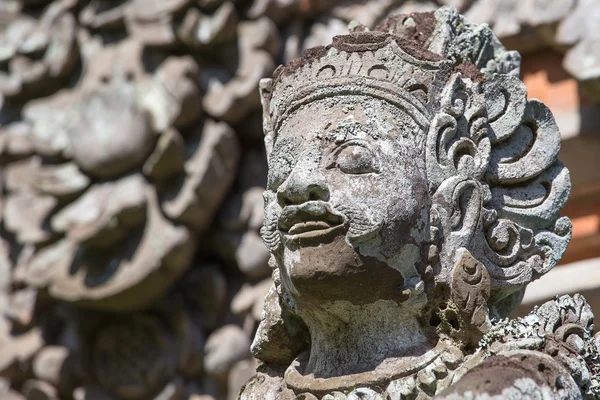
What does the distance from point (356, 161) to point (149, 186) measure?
8.98ft

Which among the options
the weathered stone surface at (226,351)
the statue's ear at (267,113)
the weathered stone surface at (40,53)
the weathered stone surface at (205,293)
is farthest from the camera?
the weathered stone surface at (40,53)

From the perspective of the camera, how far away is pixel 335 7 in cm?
532

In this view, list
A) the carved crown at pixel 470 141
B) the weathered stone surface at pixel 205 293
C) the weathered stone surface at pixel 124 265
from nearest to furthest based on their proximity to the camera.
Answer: the carved crown at pixel 470 141 < the weathered stone surface at pixel 124 265 < the weathered stone surface at pixel 205 293

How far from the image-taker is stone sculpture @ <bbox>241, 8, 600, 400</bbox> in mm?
2500

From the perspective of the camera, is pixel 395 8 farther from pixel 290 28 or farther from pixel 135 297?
pixel 135 297

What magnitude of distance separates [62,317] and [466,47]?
3.05 meters

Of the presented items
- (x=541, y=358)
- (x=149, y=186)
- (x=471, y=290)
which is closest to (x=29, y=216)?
(x=149, y=186)

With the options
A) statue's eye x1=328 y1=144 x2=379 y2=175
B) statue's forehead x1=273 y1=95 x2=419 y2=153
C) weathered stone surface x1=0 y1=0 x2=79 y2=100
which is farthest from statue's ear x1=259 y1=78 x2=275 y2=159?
weathered stone surface x1=0 y1=0 x2=79 y2=100

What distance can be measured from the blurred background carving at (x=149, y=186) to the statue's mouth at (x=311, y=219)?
248 centimetres

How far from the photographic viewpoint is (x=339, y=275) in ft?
8.18

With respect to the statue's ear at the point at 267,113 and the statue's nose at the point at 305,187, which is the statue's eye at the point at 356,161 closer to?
the statue's nose at the point at 305,187

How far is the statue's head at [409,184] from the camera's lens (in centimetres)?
251

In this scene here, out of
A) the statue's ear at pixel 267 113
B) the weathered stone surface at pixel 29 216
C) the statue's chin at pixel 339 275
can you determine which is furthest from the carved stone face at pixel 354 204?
the weathered stone surface at pixel 29 216

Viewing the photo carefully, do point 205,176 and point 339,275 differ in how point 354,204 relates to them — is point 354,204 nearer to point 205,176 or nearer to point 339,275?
point 339,275
